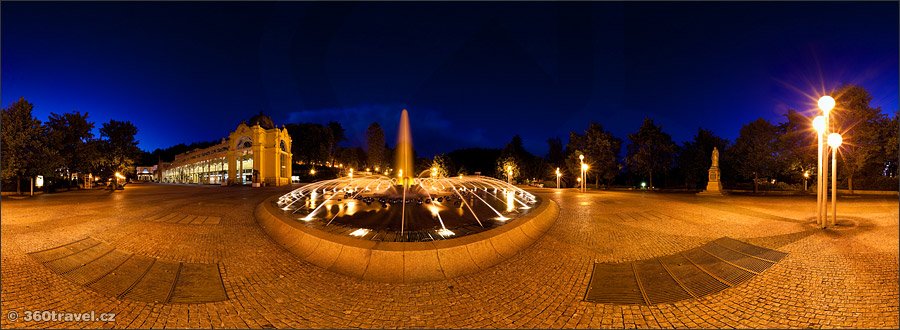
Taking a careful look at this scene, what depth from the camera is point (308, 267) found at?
6.26 metres

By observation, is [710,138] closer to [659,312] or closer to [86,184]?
[659,312]

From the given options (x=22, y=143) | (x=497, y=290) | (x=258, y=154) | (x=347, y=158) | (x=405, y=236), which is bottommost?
(x=497, y=290)

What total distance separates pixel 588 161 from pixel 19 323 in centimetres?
4307

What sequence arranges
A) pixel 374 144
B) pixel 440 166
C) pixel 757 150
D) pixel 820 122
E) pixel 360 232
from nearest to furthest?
pixel 360 232 → pixel 820 122 → pixel 757 150 → pixel 440 166 → pixel 374 144

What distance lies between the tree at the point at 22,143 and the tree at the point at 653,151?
54.1 meters

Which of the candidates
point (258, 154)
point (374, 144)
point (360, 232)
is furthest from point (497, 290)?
point (374, 144)

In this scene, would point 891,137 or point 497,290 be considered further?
point 891,137

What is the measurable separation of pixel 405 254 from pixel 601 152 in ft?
128

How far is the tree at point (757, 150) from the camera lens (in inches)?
1208

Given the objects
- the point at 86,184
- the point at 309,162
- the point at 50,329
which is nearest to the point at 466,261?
the point at 50,329

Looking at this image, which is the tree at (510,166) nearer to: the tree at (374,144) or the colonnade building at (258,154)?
the tree at (374,144)

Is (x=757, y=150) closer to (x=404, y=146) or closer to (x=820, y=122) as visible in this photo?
(x=820, y=122)

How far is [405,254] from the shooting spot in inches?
233

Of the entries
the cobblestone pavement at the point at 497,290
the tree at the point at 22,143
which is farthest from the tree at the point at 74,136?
the cobblestone pavement at the point at 497,290
